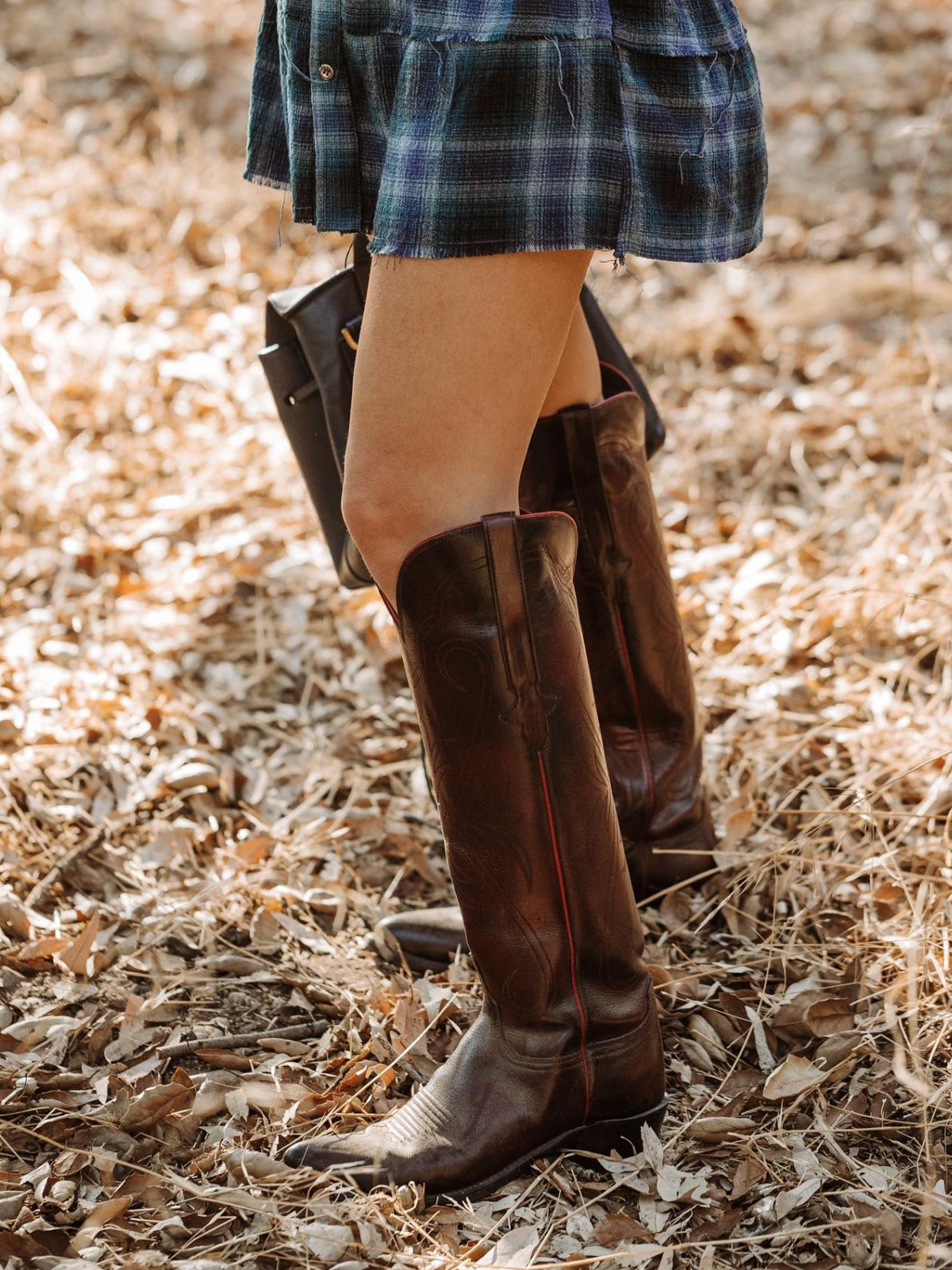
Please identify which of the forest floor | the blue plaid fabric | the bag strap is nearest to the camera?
the blue plaid fabric

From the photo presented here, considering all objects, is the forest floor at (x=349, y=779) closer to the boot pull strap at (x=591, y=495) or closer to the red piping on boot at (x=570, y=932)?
the red piping on boot at (x=570, y=932)

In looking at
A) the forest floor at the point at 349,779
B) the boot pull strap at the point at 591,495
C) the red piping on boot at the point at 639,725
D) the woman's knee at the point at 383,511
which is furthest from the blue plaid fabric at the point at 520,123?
the forest floor at the point at 349,779

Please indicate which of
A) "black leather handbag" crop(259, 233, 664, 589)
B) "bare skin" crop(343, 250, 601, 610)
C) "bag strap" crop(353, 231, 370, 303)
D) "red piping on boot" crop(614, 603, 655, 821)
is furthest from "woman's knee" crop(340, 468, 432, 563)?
"red piping on boot" crop(614, 603, 655, 821)

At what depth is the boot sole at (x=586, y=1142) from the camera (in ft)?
4.10

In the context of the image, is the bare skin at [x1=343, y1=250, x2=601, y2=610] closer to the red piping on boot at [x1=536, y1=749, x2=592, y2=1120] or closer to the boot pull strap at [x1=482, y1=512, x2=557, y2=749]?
the boot pull strap at [x1=482, y1=512, x2=557, y2=749]

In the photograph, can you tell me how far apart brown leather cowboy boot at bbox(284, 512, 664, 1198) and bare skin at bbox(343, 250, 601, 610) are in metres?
0.04

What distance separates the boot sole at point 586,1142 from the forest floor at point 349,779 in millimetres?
20

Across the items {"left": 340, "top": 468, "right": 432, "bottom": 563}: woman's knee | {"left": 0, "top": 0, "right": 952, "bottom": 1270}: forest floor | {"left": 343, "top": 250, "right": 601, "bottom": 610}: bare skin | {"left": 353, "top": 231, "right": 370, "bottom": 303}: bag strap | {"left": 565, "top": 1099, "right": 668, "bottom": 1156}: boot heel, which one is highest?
{"left": 353, "top": 231, "right": 370, "bottom": 303}: bag strap

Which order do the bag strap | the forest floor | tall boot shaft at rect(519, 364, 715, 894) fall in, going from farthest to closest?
1. tall boot shaft at rect(519, 364, 715, 894)
2. the bag strap
3. the forest floor

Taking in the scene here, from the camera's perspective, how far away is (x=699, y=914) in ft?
5.45

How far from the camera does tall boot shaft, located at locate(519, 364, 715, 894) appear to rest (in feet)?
4.97

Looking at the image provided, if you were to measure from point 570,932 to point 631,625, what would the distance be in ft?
1.66

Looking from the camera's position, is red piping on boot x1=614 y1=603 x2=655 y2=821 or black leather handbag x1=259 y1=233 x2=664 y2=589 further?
red piping on boot x1=614 y1=603 x2=655 y2=821

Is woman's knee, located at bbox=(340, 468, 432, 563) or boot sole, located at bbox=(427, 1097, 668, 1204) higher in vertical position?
woman's knee, located at bbox=(340, 468, 432, 563)
